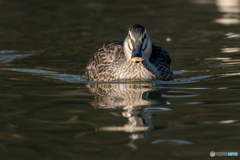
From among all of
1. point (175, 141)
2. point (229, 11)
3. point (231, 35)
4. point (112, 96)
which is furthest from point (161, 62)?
point (229, 11)

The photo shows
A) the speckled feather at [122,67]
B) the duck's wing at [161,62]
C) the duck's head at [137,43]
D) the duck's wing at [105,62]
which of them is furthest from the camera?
the duck's wing at [105,62]

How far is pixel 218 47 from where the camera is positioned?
1434 centimetres

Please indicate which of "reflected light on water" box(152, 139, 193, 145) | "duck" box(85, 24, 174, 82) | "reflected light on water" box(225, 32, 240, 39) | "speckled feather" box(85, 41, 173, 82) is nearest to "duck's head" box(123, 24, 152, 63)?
"duck" box(85, 24, 174, 82)

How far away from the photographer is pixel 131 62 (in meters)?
9.93

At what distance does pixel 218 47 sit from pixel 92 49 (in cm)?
394

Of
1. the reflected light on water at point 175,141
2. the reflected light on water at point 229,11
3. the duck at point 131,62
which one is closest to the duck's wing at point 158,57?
the duck at point 131,62

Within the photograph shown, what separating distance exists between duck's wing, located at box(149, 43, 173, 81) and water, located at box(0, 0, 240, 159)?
1.02 feet

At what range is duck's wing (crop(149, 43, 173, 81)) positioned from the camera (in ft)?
33.8

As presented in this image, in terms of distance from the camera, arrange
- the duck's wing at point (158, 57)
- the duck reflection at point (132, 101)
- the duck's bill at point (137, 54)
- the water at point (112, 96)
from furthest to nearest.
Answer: the duck's wing at point (158, 57)
the duck's bill at point (137, 54)
the duck reflection at point (132, 101)
the water at point (112, 96)

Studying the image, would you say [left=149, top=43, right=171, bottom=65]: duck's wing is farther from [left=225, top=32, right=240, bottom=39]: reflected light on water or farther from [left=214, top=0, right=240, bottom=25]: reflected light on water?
[left=214, top=0, right=240, bottom=25]: reflected light on water

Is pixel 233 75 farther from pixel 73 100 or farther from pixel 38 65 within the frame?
pixel 38 65

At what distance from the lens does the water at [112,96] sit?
5.67m

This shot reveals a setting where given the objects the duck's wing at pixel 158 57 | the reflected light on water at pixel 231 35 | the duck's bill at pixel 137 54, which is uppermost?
the duck's bill at pixel 137 54

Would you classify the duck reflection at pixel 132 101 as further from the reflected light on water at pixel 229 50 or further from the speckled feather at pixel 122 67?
the reflected light on water at pixel 229 50
